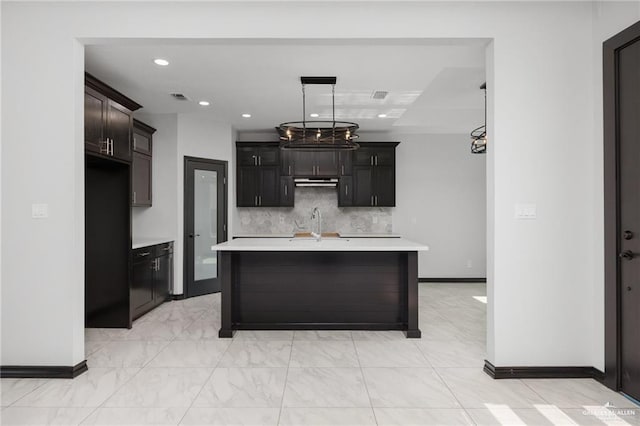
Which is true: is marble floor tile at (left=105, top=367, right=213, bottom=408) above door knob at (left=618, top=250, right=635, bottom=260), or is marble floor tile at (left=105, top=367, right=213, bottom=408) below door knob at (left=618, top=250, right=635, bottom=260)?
below

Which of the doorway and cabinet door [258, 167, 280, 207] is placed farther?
cabinet door [258, 167, 280, 207]

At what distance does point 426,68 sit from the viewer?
405 cm

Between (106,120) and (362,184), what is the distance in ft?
13.3

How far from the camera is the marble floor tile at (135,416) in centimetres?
232

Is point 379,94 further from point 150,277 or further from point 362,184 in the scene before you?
point 150,277

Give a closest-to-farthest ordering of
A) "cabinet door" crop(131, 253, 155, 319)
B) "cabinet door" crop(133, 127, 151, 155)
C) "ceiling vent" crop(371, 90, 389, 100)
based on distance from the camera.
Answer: "cabinet door" crop(131, 253, 155, 319), "ceiling vent" crop(371, 90, 389, 100), "cabinet door" crop(133, 127, 151, 155)

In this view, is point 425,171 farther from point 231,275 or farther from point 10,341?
point 10,341

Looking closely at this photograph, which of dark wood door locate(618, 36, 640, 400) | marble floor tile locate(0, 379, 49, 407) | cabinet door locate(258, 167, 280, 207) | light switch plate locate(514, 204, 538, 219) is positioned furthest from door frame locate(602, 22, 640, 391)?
cabinet door locate(258, 167, 280, 207)

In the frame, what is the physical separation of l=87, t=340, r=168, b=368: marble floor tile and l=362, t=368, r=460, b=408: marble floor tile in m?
1.86

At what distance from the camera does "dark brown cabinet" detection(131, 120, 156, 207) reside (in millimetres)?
5109

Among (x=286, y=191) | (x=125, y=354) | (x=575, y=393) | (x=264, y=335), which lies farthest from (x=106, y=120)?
(x=575, y=393)

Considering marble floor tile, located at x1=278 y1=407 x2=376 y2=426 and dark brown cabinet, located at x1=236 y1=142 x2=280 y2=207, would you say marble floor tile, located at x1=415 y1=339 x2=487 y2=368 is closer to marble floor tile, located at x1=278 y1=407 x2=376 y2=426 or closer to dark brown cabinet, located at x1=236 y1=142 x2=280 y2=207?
marble floor tile, located at x1=278 y1=407 x2=376 y2=426

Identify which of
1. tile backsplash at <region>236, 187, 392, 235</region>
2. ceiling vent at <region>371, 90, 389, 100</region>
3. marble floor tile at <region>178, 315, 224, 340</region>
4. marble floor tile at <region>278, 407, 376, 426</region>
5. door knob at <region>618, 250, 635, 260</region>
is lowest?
marble floor tile at <region>178, 315, 224, 340</region>

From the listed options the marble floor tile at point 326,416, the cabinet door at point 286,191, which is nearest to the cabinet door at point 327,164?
the cabinet door at point 286,191
